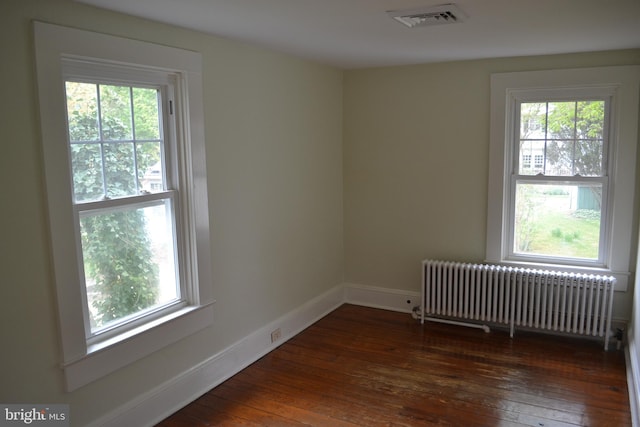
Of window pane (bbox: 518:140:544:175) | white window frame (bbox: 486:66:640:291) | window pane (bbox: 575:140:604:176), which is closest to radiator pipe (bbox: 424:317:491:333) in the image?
white window frame (bbox: 486:66:640:291)

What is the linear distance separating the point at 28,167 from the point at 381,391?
250cm

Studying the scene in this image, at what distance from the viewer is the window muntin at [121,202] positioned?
2582 millimetres

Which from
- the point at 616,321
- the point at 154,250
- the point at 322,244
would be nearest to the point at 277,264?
the point at 322,244

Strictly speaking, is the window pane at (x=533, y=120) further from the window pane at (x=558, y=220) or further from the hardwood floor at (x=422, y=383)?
the hardwood floor at (x=422, y=383)

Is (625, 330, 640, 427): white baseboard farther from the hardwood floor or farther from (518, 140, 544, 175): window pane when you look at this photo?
(518, 140, 544, 175): window pane

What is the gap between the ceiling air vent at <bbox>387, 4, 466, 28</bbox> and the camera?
8.24 ft

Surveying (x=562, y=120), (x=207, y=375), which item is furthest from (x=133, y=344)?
(x=562, y=120)

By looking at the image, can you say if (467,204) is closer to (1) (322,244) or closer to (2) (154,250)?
(1) (322,244)

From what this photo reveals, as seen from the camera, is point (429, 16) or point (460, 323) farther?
point (460, 323)

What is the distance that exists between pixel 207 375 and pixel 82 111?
1869mm

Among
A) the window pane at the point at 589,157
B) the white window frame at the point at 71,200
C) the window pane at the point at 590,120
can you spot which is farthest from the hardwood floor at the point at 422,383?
the window pane at the point at 590,120

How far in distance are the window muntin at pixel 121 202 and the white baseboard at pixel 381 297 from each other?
233 centimetres

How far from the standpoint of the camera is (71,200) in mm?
2447

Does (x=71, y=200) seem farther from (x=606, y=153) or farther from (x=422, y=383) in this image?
(x=606, y=153)
